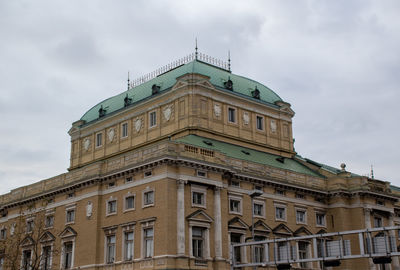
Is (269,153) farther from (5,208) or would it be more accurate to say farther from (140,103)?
(5,208)

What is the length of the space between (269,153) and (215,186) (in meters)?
17.7

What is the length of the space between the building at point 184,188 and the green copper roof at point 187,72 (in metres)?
0.21

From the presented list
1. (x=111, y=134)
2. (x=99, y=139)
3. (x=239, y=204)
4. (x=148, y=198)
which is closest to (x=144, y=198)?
(x=148, y=198)

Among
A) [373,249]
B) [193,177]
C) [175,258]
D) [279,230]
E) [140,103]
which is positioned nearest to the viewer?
[373,249]

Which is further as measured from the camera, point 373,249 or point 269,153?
point 269,153

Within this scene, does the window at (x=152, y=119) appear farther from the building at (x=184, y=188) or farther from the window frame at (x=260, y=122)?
the window frame at (x=260, y=122)

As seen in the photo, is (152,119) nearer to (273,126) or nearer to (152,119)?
(152,119)

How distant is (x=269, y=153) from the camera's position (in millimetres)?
75312

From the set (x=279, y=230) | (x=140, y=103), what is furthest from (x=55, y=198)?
(x=279, y=230)

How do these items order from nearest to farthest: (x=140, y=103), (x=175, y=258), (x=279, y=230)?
(x=175, y=258), (x=279, y=230), (x=140, y=103)

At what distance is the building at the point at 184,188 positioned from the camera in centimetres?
5688

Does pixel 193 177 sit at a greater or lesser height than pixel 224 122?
lesser

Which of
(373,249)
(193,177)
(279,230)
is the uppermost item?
(193,177)

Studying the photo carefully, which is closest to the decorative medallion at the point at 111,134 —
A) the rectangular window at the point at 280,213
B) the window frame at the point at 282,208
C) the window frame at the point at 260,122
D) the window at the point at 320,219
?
the window frame at the point at 260,122
